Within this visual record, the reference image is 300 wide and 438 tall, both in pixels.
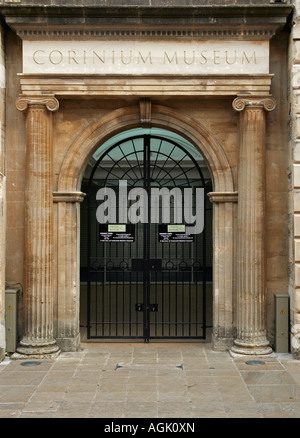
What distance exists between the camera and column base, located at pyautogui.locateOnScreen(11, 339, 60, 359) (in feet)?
27.7

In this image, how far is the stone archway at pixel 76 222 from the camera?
351 inches

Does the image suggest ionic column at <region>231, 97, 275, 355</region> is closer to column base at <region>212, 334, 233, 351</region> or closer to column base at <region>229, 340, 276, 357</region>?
column base at <region>229, 340, 276, 357</region>

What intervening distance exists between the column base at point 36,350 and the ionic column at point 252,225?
3.11 metres

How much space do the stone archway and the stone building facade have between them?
0.7 inches

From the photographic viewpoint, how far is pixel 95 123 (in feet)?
29.6

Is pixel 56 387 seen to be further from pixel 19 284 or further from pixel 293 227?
pixel 293 227

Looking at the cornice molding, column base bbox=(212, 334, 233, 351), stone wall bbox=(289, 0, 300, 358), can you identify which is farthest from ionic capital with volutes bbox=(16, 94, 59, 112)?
column base bbox=(212, 334, 233, 351)

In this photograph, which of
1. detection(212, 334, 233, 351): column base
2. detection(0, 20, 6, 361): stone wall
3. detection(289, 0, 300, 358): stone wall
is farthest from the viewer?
detection(212, 334, 233, 351): column base

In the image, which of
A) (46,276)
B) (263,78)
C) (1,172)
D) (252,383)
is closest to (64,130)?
(1,172)

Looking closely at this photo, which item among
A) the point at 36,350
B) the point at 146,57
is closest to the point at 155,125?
the point at 146,57

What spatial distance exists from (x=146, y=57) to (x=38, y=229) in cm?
352

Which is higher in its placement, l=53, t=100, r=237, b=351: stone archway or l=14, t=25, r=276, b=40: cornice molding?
l=14, t=25, r=276, b=40: cornice molding

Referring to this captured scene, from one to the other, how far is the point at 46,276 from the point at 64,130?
2637mm

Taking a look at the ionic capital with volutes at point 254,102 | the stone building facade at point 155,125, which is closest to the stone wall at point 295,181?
the stone building facade at point 155,125
